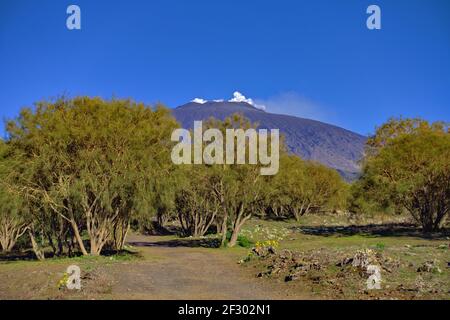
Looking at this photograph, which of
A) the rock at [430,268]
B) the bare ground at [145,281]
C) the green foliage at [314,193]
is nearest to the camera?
the bare ground at [145,281]

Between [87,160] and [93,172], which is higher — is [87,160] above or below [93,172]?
above

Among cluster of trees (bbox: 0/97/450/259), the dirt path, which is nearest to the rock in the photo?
the dirt path

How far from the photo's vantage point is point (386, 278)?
17.3 meters

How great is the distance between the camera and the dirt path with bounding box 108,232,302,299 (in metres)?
15.9

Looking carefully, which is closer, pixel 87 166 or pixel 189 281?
pixel 189 281

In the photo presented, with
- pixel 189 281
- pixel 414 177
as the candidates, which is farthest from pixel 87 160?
pixel 414 177

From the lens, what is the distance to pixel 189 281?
19.5 meters

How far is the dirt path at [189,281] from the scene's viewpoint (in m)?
15.9

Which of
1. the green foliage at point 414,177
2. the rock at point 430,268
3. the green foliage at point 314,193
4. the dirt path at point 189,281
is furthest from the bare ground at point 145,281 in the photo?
the green foliage at point 314,193

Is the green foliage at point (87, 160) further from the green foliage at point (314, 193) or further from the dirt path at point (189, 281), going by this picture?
the green foliage at point (314, 193)

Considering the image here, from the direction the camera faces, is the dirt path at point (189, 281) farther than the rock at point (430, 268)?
No

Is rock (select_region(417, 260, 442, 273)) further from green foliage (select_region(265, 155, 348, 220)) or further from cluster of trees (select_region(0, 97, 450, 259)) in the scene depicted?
green foliage (select_region(265, 155, 348, 220))

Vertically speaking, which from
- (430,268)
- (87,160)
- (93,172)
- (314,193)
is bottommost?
(430,268)

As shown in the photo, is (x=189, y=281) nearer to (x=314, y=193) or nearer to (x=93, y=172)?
(x=93, y=172)
